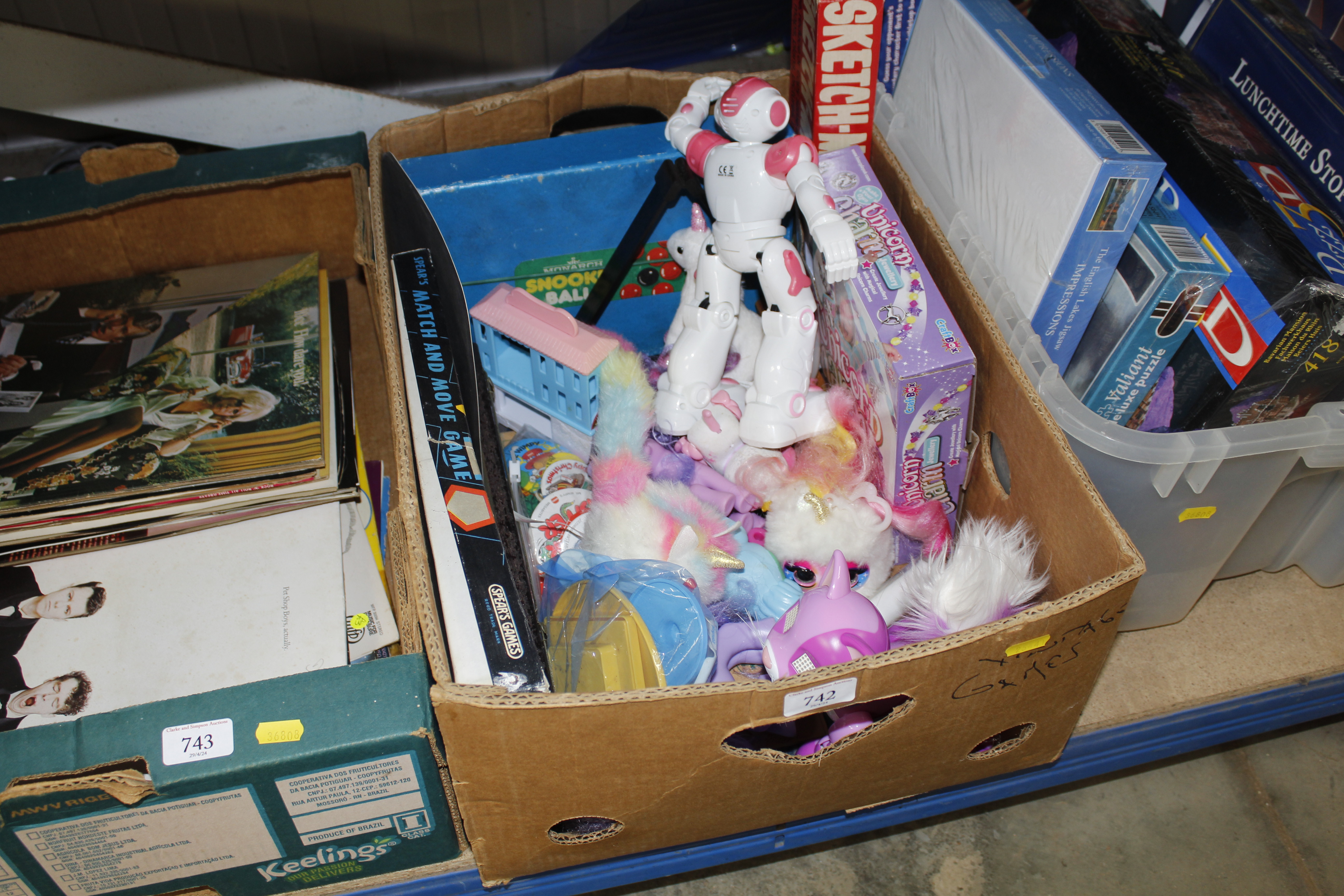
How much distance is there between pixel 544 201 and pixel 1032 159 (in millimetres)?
565

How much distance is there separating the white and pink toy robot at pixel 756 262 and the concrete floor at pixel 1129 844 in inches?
23.9

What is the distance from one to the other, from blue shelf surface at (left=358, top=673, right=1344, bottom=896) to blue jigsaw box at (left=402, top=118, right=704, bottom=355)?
0.69 metres

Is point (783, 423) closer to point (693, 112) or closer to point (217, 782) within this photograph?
point (693, 112)

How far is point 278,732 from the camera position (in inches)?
24.7

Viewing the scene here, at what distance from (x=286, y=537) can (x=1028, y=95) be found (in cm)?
87

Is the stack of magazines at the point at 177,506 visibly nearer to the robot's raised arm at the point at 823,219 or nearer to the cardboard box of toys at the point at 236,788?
the cardboard box of toys at the point at 236,788

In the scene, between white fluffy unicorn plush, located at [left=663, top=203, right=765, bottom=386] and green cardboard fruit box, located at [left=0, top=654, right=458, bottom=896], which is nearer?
green cardboard fruit box, located at [left=0, top=654, right=458, bottom=896]

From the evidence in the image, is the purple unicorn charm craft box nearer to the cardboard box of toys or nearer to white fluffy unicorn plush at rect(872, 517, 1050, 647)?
white fluffy unicorn plush at rect(872, 517, 1050, 647)

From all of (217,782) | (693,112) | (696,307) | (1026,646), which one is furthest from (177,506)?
(1026,646)

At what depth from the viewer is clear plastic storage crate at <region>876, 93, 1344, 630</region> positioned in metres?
0.77

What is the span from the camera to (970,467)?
0.97 meters

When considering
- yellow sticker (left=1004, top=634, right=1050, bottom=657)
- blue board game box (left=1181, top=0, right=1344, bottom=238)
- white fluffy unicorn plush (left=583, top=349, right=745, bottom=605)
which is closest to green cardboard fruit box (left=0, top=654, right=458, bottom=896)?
white fluffy unicorn plush (left=583, top=349, right=745, bottom=605)

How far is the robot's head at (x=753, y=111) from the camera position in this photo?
89 cm

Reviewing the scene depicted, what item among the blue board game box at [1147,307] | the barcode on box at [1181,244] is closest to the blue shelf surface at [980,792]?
the blue board game box at [1147,307]
